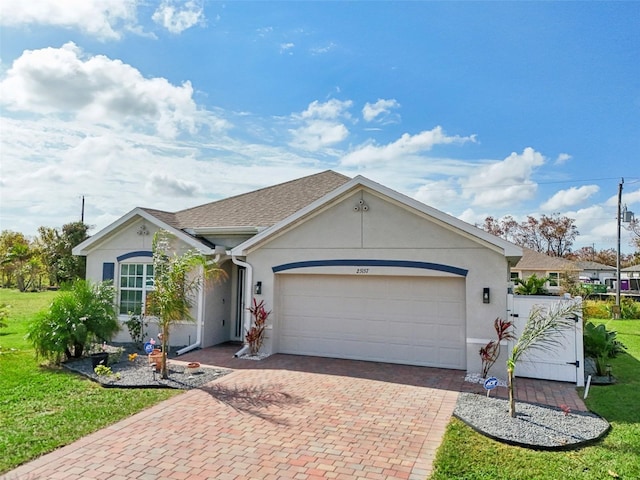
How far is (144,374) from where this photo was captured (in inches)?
405

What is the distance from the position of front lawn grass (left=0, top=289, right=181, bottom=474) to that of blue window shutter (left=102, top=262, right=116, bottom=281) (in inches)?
164

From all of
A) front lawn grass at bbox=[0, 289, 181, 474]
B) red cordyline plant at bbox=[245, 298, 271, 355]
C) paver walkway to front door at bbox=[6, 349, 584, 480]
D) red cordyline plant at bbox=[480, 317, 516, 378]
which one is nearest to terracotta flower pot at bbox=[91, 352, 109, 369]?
front lawn grass at bbox=[0, 289, 181, 474]

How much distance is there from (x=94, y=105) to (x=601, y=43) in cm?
1478

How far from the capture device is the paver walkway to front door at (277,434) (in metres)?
5.56

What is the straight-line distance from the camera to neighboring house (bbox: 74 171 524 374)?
1064 cm

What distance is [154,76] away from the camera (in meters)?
12.9

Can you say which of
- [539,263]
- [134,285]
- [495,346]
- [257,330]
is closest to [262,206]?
[134,285]

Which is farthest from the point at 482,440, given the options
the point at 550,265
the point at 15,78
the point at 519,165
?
the point at 550,265

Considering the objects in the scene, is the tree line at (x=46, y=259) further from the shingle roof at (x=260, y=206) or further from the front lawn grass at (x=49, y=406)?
the front lawn grass at (x=49, y=406)

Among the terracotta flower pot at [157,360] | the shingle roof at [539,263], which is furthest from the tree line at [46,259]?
the shingle roof at [539,263]

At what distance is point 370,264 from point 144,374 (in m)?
6.38

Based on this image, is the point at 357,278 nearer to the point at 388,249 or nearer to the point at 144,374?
the point at 388,249

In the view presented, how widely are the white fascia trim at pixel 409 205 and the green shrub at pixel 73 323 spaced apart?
4053mm

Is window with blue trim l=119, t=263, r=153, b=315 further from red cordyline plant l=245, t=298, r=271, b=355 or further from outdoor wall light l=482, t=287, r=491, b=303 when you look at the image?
outdoor wall light l=482, t=287, r=491, b=303
